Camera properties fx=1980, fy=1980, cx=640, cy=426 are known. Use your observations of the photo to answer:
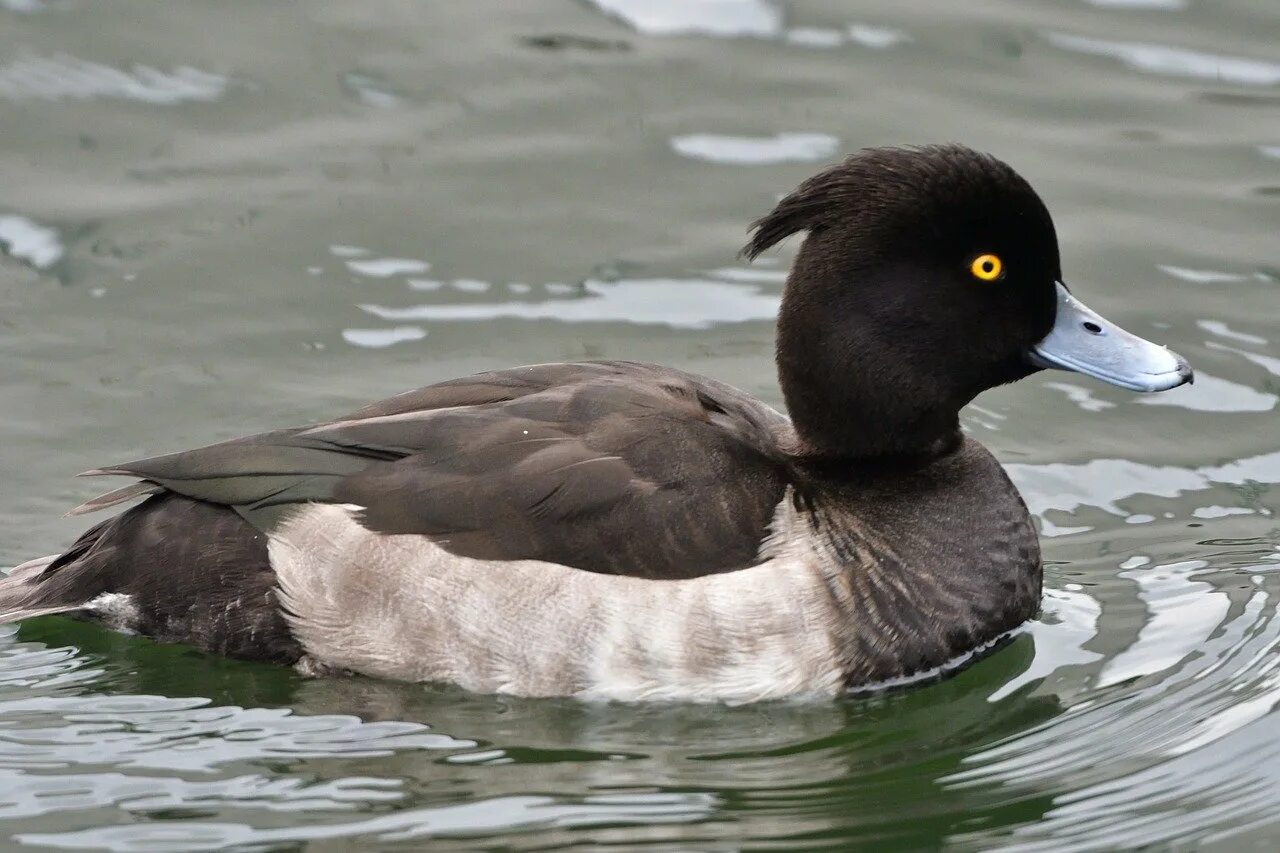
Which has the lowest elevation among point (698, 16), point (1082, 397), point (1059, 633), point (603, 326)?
point (1059, 633)

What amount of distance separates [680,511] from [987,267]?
4.02 ft

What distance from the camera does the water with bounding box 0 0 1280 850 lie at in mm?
5430

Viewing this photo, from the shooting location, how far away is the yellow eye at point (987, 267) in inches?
238

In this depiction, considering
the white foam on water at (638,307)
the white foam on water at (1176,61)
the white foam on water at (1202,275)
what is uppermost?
the white foam on water at (1176,61)

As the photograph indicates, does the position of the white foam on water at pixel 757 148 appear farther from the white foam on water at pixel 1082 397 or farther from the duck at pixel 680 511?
the duck at pixel 680 511

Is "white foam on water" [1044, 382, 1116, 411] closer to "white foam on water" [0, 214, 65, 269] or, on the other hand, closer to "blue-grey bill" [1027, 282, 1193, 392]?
"blue-grey bill" [1027, 282, 1193, 392]

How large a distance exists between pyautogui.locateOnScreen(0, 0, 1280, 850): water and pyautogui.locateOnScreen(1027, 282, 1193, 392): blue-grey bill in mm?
813

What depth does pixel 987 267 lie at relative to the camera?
6059mm

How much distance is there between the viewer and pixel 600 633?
18.9ft

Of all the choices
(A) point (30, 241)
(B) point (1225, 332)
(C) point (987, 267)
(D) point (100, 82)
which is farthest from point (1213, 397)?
(D) point (100, 82)

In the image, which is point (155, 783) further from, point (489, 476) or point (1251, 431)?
point (1251, 431)

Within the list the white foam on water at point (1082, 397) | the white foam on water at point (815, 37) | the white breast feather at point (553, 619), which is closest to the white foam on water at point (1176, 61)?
the white foam on water at point (815, 37)

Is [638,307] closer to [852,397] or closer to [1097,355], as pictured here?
[852,397]

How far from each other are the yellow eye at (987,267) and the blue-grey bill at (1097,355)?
9.7 inches
